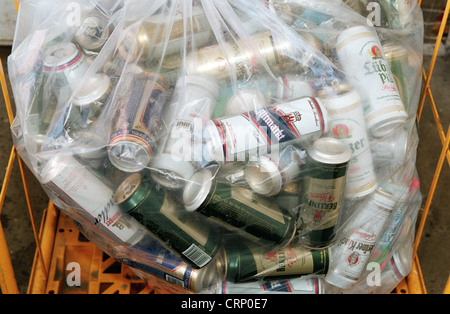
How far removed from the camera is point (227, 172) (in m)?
1.09

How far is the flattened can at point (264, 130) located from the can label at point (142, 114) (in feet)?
0.39

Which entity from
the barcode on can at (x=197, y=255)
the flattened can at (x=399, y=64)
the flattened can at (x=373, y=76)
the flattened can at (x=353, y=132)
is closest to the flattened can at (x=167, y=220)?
the barcode on can at (x=197, y=255)

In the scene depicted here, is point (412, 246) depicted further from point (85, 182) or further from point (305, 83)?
point (85, 182)

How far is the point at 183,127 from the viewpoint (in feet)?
3.52

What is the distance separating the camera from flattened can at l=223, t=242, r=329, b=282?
118cm

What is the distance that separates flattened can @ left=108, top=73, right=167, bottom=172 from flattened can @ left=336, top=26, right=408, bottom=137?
1.46 ft

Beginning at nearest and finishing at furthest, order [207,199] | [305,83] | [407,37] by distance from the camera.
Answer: [207,199]
[305,83]
[407,37]

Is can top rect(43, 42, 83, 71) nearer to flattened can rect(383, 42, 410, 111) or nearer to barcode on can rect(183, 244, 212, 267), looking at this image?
barcode on can rect(183, 244, 212, 267)

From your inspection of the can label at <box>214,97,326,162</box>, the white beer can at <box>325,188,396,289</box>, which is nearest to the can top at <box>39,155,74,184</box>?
the can label at <box>214,97,326,162</box>

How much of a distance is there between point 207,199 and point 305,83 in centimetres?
36

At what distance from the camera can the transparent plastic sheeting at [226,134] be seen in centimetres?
106

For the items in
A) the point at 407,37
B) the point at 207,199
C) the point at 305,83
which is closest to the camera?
the point at 207,199

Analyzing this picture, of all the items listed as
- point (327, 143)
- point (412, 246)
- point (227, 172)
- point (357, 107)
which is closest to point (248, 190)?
point (227, 172)

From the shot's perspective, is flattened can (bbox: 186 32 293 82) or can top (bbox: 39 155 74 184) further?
flattened can (bbox: 186 32 293 82)
